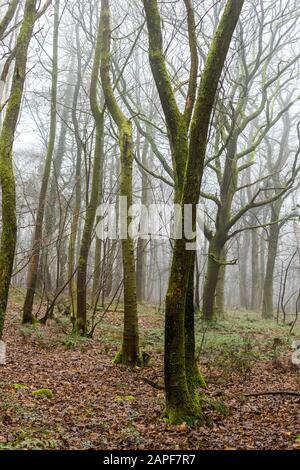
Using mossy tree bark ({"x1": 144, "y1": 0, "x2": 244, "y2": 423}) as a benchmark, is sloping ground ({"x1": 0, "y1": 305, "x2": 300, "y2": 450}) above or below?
below

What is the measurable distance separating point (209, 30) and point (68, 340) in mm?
11777

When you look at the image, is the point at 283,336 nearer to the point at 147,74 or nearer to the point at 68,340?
the point at 68,340

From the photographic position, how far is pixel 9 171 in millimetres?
6324

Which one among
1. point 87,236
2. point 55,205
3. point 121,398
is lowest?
point 121,398

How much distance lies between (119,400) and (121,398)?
0.13m

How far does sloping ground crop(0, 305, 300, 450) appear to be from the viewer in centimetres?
491

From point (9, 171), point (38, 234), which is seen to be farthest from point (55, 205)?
point (9, 171)

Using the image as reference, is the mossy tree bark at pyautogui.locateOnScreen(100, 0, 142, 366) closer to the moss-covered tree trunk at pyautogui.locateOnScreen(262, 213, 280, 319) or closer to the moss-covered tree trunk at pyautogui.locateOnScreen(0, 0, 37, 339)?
the moss-covered tree trunk at pyautogui.locateOnScreen(0, 0, 37, 339)

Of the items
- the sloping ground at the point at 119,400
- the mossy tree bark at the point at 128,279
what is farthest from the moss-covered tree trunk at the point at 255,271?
the mossy tree bark at the point at 128,279

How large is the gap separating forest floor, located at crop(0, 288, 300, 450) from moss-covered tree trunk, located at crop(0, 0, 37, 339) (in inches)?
54.4

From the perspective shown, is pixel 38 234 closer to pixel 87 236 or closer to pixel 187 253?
pixel 87 236

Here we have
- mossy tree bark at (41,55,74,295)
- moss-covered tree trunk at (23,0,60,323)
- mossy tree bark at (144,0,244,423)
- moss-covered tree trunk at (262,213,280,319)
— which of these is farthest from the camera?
moss-covered tree trunk at (262,213,280,319)

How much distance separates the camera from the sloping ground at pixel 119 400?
193 inches

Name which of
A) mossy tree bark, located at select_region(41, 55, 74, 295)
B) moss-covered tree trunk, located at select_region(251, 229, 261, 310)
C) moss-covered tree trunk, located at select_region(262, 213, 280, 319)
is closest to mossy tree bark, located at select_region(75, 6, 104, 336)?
mossy tree bark, located at select_region(41, 55, 74, 295)
